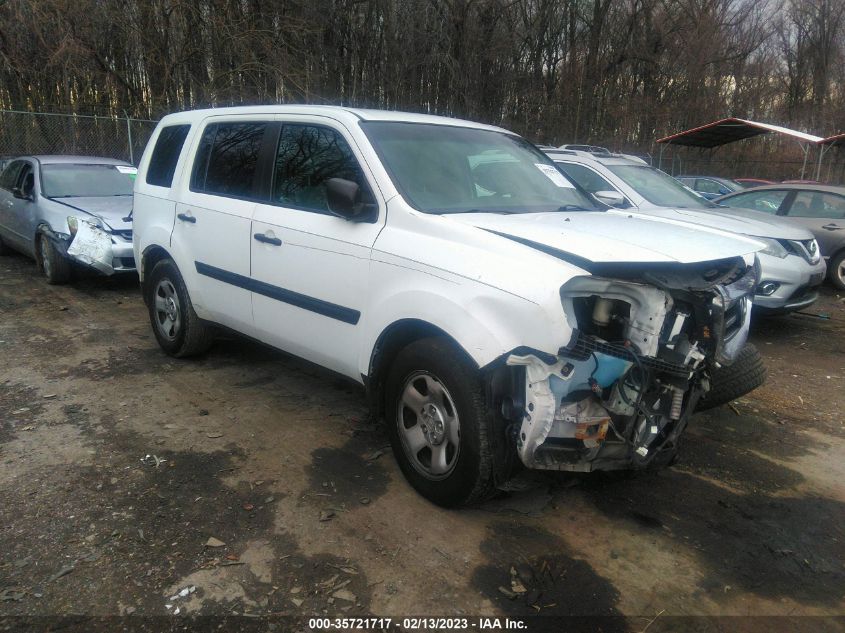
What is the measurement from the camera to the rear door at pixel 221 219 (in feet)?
14.3

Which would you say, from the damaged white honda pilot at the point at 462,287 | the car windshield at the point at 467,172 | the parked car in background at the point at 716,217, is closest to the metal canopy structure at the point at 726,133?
the parked car in background at the point at 716,217

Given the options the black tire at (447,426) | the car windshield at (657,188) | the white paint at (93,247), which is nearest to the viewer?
the black tire at (447,426)

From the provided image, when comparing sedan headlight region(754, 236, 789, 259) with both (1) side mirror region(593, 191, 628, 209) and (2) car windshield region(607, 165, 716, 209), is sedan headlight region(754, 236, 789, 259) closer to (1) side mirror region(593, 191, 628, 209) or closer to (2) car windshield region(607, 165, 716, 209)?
(2) car windshield region(607, 165, 716, 209)

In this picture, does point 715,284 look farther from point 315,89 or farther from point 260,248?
point 315,89

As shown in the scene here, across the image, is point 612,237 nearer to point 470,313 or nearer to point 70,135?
point 470,313

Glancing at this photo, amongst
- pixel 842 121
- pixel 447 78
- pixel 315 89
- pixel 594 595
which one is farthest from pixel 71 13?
pixel 842 121

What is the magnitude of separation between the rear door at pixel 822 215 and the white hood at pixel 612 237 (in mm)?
6979

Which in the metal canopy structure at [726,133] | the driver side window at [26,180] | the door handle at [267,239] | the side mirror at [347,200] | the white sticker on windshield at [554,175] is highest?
the metal canopy structure at [726,133]

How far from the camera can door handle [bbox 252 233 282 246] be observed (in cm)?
400

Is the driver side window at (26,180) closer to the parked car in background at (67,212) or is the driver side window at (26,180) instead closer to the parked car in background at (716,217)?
the parked car in background at (67,212)

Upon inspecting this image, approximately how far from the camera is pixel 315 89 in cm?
1683

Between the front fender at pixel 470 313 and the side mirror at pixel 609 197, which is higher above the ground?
the side mirror at pixel 609 197

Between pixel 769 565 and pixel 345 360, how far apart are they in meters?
2.33

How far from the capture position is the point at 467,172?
155 inches
